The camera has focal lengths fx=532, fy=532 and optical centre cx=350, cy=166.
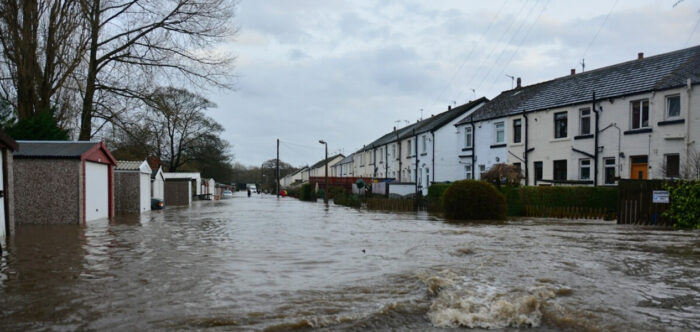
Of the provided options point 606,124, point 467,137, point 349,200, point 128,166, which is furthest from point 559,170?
point 128,166

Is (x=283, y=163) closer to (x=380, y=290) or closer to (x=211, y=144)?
(x=211, y=144)

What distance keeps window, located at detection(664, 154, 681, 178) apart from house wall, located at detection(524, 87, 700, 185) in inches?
8.6

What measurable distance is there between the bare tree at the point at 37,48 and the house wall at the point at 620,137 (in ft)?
76.6

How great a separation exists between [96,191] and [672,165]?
80.0ft

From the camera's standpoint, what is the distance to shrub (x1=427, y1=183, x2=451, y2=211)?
29.2 m

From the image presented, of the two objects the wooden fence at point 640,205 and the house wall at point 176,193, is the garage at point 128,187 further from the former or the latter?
the wooden fence at point 640,205

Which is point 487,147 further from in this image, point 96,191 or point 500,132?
point 96,191

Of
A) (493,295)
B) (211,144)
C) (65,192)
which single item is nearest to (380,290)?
(493,295)

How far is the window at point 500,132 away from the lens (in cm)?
3375

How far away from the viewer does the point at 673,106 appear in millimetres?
23641

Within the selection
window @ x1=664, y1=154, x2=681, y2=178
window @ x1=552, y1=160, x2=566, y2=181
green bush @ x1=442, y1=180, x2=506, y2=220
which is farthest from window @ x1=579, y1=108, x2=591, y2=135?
green bush @ x1=442, y1=180, x2=506, y2=220

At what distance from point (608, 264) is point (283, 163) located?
6498 inches

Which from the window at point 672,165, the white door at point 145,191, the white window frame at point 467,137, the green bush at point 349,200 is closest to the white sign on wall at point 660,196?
the window at point 672,165

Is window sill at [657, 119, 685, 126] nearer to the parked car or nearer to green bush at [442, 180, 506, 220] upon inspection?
green bush at [442, 180, 506, 220]
